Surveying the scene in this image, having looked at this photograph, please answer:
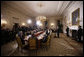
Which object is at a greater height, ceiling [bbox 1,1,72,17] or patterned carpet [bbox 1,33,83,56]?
ceiling [bbox 1,1,72,17]

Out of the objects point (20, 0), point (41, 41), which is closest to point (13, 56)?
point (41, 41)

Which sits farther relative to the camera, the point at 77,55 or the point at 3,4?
the point at 3,4

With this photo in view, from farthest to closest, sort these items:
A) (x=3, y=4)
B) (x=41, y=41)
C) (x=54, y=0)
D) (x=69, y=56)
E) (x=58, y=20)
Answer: (x=58, y=20), (x=3, y=4), (x=54, y=0), (x=41, y=41), (x=69, y=56)

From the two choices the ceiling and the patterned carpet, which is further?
the ceiling

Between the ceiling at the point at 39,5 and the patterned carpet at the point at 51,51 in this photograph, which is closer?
the patterned carpet at the point at 51,51

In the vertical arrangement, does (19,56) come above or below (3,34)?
below

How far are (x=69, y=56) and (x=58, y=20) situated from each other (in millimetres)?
13232

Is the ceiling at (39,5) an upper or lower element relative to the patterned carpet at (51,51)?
upper

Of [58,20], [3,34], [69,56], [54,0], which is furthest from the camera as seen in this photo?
[58,20]

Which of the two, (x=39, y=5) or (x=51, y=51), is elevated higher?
(x=39, y=5)

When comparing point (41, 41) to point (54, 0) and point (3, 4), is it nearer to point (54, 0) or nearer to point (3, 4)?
point (54, 0)

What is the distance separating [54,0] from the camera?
18.6ft

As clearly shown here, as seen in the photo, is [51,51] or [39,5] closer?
[51,51]

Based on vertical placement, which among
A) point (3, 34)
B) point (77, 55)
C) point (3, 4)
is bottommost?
point (77, 55)
